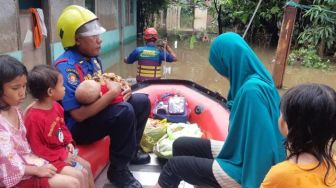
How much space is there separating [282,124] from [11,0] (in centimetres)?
528

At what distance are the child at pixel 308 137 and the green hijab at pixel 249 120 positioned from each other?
29cm

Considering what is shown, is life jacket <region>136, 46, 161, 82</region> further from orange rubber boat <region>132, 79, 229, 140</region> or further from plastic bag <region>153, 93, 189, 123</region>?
plastic bag <region>153, 93, 189, 123</region>

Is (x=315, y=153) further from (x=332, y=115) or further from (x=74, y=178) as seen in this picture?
(x=74, y=178)

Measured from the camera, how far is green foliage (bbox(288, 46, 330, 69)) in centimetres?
1092

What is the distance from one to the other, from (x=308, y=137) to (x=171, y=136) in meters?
1.66

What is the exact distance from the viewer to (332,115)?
1.20m

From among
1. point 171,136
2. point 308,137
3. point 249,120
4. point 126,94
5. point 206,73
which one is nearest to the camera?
point 308,137

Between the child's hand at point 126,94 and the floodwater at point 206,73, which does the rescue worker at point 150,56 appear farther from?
the floodwater at point 206,73

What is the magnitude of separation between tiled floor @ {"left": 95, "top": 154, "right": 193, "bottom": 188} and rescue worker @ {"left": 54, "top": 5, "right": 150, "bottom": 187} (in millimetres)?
93

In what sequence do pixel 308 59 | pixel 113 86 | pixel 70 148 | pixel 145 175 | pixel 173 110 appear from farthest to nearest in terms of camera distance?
pixel 308 59
pixel 173 110
pixel 145 175
pixel 113 86
pixel 70 148

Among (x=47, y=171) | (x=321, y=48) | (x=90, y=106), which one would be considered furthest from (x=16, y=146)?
(x=321, y=48)

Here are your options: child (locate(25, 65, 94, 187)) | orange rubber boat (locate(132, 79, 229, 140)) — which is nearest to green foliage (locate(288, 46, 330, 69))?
orange rubber boat (locate(132, 79, 229, 140))

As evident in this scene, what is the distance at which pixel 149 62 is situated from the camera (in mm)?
4660

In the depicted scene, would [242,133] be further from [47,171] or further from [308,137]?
[47,171]
